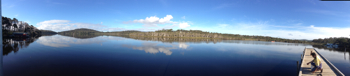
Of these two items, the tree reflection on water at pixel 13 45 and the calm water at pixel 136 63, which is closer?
the calm water at pixel 136 63

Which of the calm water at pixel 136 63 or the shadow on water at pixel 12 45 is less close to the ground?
the shadow on water at pixel 12 45

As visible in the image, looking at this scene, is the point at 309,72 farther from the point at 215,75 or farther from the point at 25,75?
the point at 25,75

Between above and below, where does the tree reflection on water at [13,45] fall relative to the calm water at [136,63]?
above

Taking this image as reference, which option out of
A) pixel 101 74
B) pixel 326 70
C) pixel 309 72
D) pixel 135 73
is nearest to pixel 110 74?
pixel 101 74

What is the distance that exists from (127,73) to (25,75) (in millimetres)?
5143

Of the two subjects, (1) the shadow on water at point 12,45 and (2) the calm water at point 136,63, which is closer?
(2) the calm water at point 136,63

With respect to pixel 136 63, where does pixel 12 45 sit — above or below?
above

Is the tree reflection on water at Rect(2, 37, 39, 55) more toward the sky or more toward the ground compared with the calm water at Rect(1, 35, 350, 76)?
more toward the sky

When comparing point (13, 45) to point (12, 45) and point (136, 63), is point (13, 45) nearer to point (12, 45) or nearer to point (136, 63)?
point (12, 45)

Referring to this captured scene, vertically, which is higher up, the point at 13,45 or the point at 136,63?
the point at 13,45

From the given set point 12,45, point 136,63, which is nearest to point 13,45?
point 12,45

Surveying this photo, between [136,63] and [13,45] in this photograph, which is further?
Answer: [13,45]

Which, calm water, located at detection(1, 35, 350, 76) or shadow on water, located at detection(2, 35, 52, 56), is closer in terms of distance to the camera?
calm water, located at detection(1, 35, 350, 76)

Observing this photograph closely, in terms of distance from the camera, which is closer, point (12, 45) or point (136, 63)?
point (136, 63)
